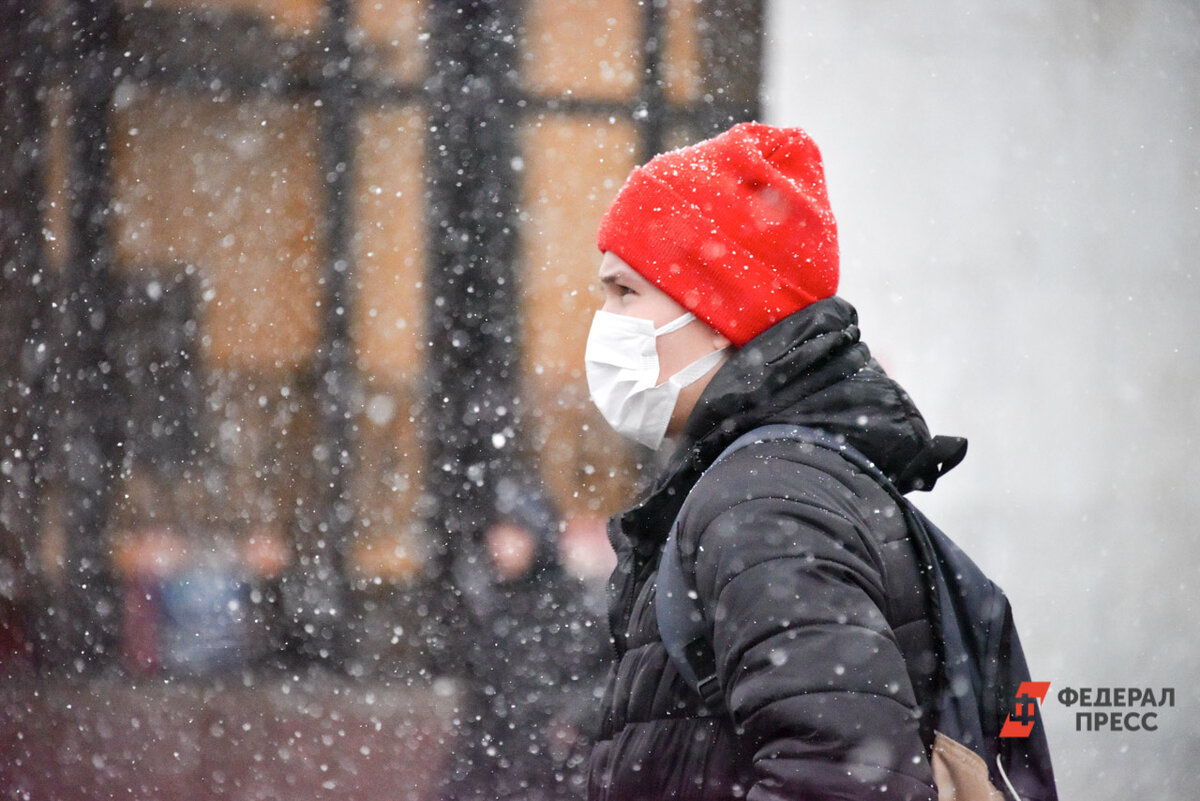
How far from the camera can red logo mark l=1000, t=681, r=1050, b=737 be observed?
1.24 m

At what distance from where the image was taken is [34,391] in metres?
2.92

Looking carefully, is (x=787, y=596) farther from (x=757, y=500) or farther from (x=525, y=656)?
(x=525, y=656)

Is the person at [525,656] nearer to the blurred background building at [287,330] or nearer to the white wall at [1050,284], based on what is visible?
the blurred background building at [287,330]

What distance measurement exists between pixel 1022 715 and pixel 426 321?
211 centimetres

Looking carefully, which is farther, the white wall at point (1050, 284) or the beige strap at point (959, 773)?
the white wall at point (1050, 284)

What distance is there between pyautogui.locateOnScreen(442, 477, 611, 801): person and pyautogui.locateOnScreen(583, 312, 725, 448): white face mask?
1.56 meters

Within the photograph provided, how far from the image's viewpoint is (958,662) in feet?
3.94

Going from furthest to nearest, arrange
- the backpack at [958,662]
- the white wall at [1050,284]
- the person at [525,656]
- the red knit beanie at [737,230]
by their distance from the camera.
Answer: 1. the person at [525,656]
2. the white wall at [1050,284]
3. the red knit beanie at [737,230]
4. the backpack at [958,662]

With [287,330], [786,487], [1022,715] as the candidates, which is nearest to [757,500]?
[786,487]

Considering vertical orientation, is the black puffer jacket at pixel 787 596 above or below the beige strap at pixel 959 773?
above

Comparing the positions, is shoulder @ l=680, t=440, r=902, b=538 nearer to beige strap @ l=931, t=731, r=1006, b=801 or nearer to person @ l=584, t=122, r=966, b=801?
person @ l=584, t=122, r=966, b=801

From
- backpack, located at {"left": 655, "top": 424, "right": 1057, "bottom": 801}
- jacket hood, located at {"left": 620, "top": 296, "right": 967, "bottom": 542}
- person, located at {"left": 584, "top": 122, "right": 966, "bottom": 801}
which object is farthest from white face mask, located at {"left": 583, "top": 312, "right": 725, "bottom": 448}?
backpack, located at {"left": 655, "top": 424, "right": 1057, "bottom": 801}

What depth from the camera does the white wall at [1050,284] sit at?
268 cm

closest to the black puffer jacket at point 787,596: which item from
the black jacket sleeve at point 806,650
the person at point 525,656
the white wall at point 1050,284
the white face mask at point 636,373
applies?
the black jacket sleeve at point 806,650
